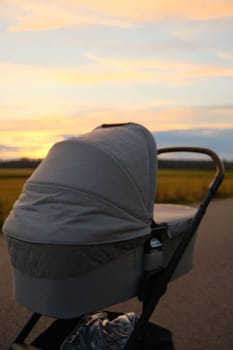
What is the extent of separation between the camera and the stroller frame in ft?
10.9

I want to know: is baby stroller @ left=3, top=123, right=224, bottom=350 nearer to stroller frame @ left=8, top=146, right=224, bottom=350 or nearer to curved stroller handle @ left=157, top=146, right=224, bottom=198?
stroller frame @ left=8, top=146, right=224, bottom=350

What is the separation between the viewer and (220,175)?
367 cm

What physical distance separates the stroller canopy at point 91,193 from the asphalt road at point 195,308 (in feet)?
4.83

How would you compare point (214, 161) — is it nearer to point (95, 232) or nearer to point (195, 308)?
point (95, 232)

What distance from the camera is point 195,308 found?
5.12 meters

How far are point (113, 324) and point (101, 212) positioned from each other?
0.99 meters

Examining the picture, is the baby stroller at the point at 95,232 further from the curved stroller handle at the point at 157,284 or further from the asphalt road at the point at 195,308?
the asphalt road at the point at 195,308

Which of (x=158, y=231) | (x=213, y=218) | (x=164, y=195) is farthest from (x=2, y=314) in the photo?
(x=164, y=195)

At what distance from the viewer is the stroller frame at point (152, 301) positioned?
331 cm

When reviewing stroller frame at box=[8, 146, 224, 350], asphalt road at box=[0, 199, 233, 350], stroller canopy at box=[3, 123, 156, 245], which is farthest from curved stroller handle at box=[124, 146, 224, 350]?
asphalt road at box=[0, 199, 233, 350]

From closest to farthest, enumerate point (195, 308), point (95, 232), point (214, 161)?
1. point (95, 232)
2. point (214, 161)
3. point (195, 308)

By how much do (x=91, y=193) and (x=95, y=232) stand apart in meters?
0.21

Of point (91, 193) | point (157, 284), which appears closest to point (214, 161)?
point (157, 284)

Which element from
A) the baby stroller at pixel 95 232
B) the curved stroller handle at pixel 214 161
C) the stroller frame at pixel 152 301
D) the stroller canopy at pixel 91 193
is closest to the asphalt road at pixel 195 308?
the stroller frame at pixel 152 301
